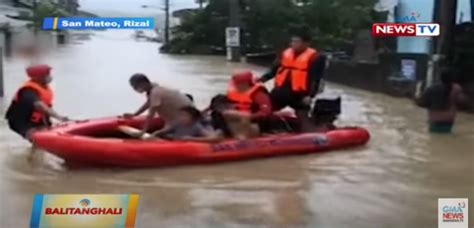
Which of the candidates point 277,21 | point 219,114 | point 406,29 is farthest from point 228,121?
point 406,29

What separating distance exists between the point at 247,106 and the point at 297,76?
20.1 inches

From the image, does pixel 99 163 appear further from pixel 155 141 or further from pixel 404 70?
pixel 404 70

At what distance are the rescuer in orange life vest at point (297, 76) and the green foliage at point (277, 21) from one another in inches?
2.6

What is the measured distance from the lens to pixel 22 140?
374 cm

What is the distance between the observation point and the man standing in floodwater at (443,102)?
3.34 meters

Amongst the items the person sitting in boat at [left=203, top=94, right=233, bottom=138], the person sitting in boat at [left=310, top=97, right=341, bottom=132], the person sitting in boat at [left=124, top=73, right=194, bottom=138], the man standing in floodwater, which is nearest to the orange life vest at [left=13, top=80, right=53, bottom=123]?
the person sitting in boat at [left=124, top=73, right=194, bottom=138]

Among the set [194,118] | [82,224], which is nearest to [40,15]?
[82,224]

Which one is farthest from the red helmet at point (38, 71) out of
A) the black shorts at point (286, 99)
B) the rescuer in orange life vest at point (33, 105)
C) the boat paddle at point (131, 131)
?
the black shorts at point (286, 99)

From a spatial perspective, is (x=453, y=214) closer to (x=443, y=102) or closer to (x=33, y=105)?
(x=443, y=102)

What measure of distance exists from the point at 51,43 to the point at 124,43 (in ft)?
0.91

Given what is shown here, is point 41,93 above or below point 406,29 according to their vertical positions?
below

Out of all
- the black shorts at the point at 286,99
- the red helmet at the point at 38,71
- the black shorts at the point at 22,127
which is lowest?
the black shorts at the point at 22,127

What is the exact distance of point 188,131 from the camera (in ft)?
13.6

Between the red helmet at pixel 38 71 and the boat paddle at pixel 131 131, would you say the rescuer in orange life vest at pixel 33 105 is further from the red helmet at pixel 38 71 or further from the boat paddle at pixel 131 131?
the boat paddle at pixel 131 131
